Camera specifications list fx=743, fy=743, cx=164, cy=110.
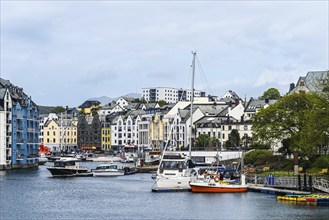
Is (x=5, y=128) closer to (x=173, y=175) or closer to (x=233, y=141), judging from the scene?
(x=233, y=141)

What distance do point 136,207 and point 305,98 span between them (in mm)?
46636

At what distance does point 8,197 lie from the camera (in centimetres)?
8919

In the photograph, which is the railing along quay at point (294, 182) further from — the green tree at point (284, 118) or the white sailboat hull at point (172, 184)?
the green tree at point (284, 118)

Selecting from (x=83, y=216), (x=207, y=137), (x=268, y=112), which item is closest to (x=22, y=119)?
(x=207, y=137)

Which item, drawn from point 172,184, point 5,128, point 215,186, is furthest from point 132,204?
point 5,128

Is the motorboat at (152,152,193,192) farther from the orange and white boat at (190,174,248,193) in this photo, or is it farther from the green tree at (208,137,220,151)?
the green tree at (208,137,220,151)

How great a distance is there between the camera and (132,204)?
80500 mm

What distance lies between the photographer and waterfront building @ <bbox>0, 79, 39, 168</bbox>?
518ft

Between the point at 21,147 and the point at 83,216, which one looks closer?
the point at 83,216

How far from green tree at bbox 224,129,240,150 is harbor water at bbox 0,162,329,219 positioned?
209 ft

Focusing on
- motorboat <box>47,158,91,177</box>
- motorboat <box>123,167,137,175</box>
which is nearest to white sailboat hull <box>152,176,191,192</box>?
motorboat <box>47,158,91,177</box>

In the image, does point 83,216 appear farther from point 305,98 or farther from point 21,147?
point 21,147

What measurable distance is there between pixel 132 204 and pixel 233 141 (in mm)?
90975

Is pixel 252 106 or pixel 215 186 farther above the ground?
pixel 252 106
